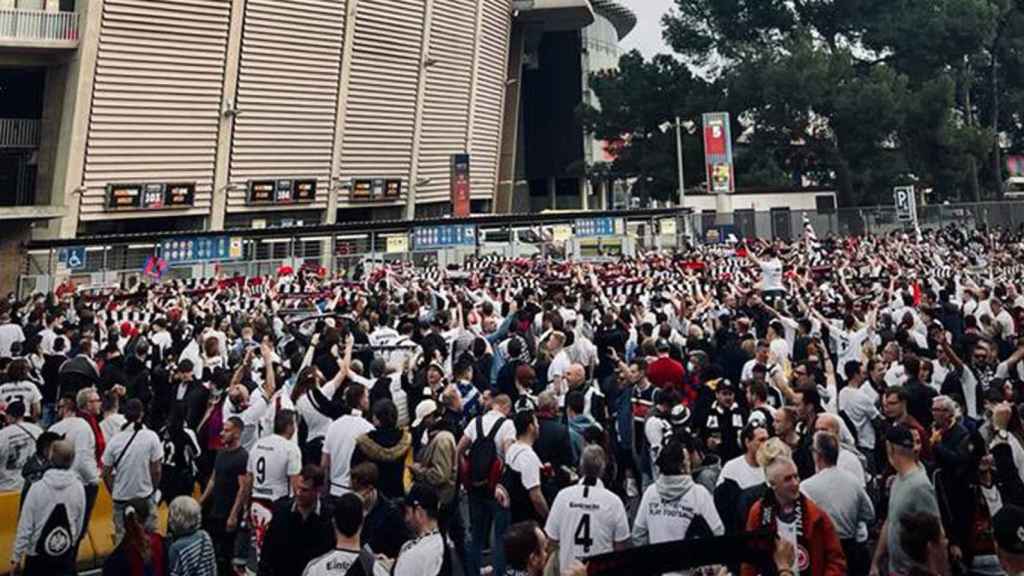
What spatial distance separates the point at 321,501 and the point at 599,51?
253ft

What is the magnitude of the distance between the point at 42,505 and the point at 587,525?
393cm

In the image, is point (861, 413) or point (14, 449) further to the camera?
point (861, 413)

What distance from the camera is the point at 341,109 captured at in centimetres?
4509

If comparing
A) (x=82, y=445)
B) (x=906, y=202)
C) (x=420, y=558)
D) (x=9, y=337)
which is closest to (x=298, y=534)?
(x=420, y=558)

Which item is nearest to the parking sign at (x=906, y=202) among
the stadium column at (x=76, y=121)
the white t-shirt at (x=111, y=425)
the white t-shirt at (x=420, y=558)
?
the white t-shirt at (x=111, y=425)

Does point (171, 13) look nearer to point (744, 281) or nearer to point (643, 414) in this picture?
point (744, 281)

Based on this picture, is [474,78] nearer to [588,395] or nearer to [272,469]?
[588,395]

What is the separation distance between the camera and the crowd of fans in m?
5.59

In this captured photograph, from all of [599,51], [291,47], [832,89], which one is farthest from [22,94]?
[599,51]

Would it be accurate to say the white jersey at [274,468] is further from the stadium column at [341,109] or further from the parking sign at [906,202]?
the stadium column at [341,109]

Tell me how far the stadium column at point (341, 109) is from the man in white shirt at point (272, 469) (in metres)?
38.9

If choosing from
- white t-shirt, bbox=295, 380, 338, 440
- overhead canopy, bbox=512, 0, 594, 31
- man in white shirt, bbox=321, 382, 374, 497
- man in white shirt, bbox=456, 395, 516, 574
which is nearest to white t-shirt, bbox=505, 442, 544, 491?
man in white shirt, bbox=456, 395, 516, 574

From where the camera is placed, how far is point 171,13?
37.1m

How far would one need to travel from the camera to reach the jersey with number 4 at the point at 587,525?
5.98 meters
